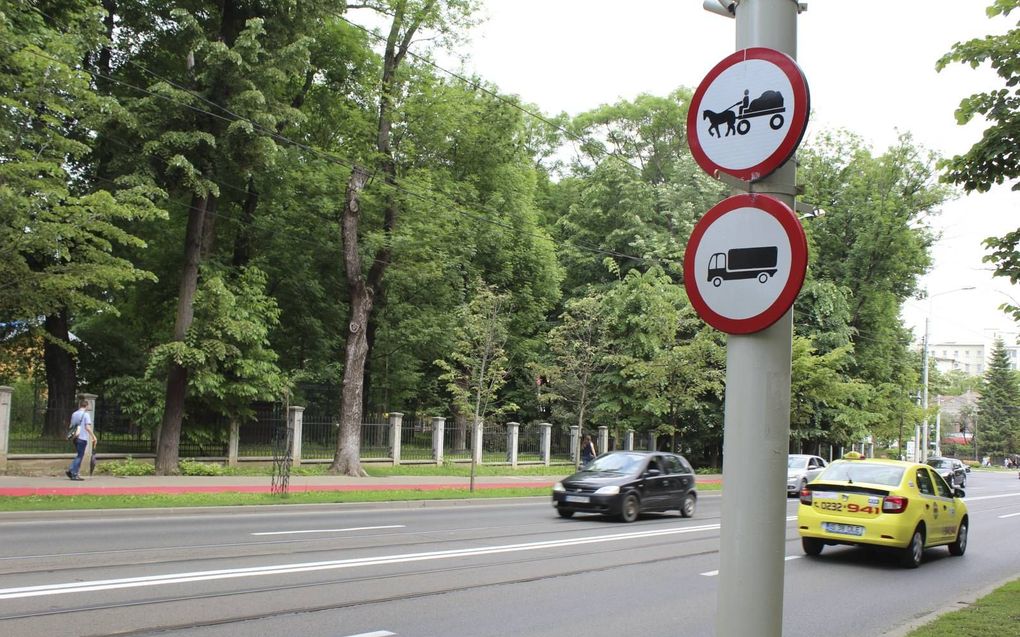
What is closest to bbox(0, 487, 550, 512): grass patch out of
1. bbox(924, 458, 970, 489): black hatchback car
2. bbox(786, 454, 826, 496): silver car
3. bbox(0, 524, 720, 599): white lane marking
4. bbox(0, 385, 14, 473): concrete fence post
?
bbox(0, 385, 14, 473): concrete fence post

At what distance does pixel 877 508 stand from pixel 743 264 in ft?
36.6

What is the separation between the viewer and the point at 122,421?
24.4 meters

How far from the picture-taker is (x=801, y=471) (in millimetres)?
29547

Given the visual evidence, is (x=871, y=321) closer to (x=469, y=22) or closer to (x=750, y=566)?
(x=469, y=22)

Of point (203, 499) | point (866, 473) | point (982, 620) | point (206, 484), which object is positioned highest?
point (866, 473)

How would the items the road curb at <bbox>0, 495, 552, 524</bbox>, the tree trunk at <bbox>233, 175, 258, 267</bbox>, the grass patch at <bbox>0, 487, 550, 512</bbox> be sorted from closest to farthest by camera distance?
the road curb at <bbox>0, 495, 552, 524</bbox> → the grass patch at <bbox>0, 487, 550, 512</bbox> → the tree trunk at <bbox>233, 175, 258, 267</bbox>

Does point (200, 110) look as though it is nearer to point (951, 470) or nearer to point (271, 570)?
point (271, 570)

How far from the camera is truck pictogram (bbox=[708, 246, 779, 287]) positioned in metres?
2.97

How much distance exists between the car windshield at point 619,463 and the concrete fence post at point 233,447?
41.2 feet

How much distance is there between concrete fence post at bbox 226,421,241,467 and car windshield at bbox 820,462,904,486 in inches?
724

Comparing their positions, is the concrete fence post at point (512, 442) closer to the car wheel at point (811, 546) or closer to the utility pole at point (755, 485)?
the car wheel at point (811, 546)

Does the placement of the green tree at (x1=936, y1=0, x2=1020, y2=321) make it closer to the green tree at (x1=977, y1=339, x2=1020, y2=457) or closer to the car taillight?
the car taillight

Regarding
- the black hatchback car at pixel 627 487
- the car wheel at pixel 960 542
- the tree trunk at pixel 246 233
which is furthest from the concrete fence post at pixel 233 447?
the car wheel at pixel 960 542

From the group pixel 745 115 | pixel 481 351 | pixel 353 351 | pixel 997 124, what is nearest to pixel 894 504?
pixel 997 124
